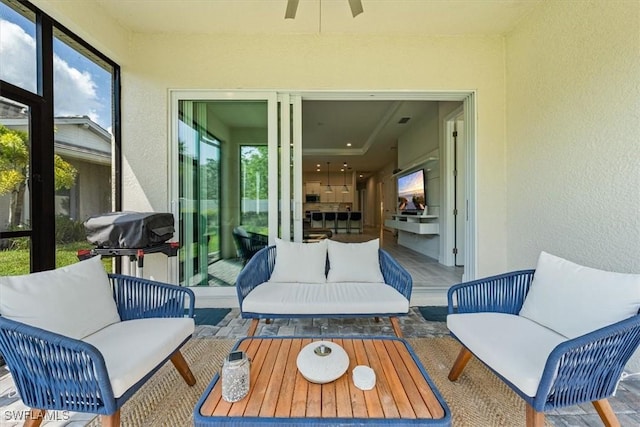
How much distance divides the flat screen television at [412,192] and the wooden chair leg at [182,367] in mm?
5185

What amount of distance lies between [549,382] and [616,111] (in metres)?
2.00

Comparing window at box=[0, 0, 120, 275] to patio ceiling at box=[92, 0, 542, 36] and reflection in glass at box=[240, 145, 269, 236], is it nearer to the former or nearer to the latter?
patio ceiling at box=[92, 0, 542, 36]

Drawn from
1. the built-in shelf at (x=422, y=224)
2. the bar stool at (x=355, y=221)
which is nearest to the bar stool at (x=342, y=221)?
the bar stool at (x=355, y=221)

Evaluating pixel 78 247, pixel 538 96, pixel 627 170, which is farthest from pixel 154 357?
pixel 538 96

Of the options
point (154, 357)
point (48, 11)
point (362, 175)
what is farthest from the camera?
point (362, 175)

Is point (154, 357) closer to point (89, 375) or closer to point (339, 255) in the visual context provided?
point (89, 375)

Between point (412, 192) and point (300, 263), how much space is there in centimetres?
456

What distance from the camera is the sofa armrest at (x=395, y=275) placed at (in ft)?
7.55

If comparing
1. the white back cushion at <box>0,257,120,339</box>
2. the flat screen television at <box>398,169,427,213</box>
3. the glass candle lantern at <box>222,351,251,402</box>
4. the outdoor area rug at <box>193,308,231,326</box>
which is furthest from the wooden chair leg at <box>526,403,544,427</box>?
the flat screen television at <box>398,169,427,213</box>

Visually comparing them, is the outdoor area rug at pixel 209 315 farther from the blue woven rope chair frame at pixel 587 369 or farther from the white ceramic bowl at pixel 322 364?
the blue woven rope chair frame at pixel 587 369

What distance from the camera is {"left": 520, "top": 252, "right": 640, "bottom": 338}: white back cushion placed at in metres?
1.42

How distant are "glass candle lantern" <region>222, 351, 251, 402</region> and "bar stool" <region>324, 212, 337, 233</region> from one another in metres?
9.78

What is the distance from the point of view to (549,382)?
118 centimetres

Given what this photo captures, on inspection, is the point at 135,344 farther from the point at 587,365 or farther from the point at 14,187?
the point at 587,365
